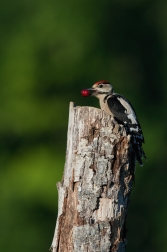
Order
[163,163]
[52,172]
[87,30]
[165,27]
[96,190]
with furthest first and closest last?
[165,27] < [163,163] < [87,30] < [52,172] < [96,190]

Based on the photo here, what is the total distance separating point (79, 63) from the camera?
59.3 ft

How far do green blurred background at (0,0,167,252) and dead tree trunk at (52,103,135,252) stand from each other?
9.07 meters

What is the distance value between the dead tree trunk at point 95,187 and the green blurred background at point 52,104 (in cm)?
907

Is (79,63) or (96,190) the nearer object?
(96,190)

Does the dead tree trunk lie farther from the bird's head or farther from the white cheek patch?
the bird's head

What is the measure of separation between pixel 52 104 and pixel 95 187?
11.2 m

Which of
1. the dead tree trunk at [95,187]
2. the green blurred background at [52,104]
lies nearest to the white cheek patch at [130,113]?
the dead tree trunk at [95,187]

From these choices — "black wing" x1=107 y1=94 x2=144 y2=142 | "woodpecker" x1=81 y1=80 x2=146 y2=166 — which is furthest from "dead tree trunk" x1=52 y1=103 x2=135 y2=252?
"black wing" x1=107 y1=94 x2=144 y2=142

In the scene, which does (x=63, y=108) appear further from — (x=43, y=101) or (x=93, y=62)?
(x=93, y=62)

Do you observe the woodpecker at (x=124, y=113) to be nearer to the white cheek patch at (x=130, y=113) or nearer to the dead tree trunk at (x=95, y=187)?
the white cheek patch at (x=130, y=113)

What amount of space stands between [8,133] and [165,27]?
7.35 meters

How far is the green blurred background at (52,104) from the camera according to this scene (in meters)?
16.2

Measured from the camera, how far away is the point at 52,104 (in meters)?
17.4

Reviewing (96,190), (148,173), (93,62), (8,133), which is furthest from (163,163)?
(96,190)
